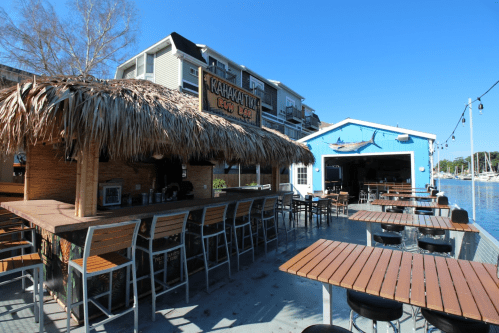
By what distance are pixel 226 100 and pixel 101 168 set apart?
2.90m

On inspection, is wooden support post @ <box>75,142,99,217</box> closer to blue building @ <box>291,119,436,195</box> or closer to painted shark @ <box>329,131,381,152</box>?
blue building @ <box>291,119,436,195</box>

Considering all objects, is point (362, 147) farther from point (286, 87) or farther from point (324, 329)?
point (286, 87)

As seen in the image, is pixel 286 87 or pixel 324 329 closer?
pixel 324 329

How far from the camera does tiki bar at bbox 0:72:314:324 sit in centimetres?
254

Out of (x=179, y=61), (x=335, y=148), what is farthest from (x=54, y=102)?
(x=179, y=61)

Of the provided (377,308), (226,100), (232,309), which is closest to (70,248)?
(232,309)

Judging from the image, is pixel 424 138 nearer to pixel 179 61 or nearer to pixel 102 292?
pixel 102 292

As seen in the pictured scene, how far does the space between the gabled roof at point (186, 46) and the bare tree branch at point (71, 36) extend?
8.03ft

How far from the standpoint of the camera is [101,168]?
471 centimetres

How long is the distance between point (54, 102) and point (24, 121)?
830 mm

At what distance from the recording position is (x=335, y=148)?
40.2 feet

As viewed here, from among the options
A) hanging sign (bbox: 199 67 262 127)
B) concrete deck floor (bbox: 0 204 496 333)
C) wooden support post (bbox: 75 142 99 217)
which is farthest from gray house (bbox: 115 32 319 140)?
concrete deck floor (bbox: 0 204 496 333)

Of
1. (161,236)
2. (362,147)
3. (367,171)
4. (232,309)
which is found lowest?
(232,309)

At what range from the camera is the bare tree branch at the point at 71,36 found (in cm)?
1118
